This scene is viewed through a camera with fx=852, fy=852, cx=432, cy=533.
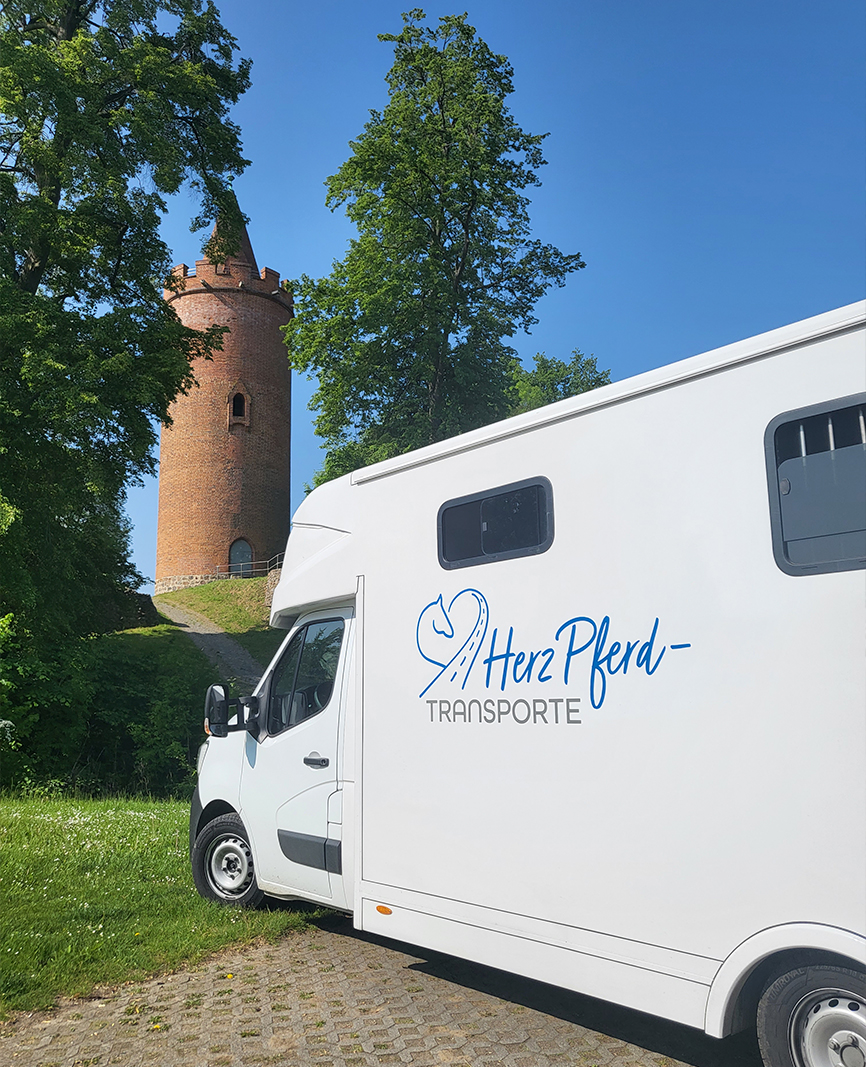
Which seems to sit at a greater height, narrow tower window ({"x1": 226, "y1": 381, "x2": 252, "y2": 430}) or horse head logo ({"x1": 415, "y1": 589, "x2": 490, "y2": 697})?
narrow tower window ({"x1": 226, "y1": 381, "x2": 252, "y2": 430})

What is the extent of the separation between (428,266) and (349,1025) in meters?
18.2

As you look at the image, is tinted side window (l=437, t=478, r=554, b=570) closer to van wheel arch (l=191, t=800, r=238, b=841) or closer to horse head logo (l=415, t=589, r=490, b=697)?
horse head logo (l=415, t=589, r=490, b=697)

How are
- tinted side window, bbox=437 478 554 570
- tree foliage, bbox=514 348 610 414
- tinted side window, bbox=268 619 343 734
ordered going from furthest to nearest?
tree foliage, bbox=514 348 610 414, tinted side window, bbox=268 619 343 734, tinted side window, bbox=437 478 554 570

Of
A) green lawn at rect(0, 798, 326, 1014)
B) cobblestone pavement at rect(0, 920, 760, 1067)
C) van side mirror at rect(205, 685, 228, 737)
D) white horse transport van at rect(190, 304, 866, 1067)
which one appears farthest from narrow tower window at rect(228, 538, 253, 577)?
white horse transport van at rect(190, 304, 866, 1067)

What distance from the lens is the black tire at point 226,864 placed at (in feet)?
19.0

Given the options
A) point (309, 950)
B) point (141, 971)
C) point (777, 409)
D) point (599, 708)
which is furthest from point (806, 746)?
point (141, 971)

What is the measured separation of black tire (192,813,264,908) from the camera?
5797mm

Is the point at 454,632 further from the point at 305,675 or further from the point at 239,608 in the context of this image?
the point at 239,608

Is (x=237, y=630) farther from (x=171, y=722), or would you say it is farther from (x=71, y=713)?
(x=71, y=713)

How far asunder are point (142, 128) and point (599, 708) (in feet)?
48.7

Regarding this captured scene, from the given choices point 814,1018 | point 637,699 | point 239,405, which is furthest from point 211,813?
point 239,405

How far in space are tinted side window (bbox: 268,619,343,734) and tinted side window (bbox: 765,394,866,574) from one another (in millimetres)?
2812

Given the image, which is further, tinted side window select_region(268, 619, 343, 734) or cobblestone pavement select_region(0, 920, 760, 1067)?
tinted side window select_region(268, 619, 343, 734)

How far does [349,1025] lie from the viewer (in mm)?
4156
